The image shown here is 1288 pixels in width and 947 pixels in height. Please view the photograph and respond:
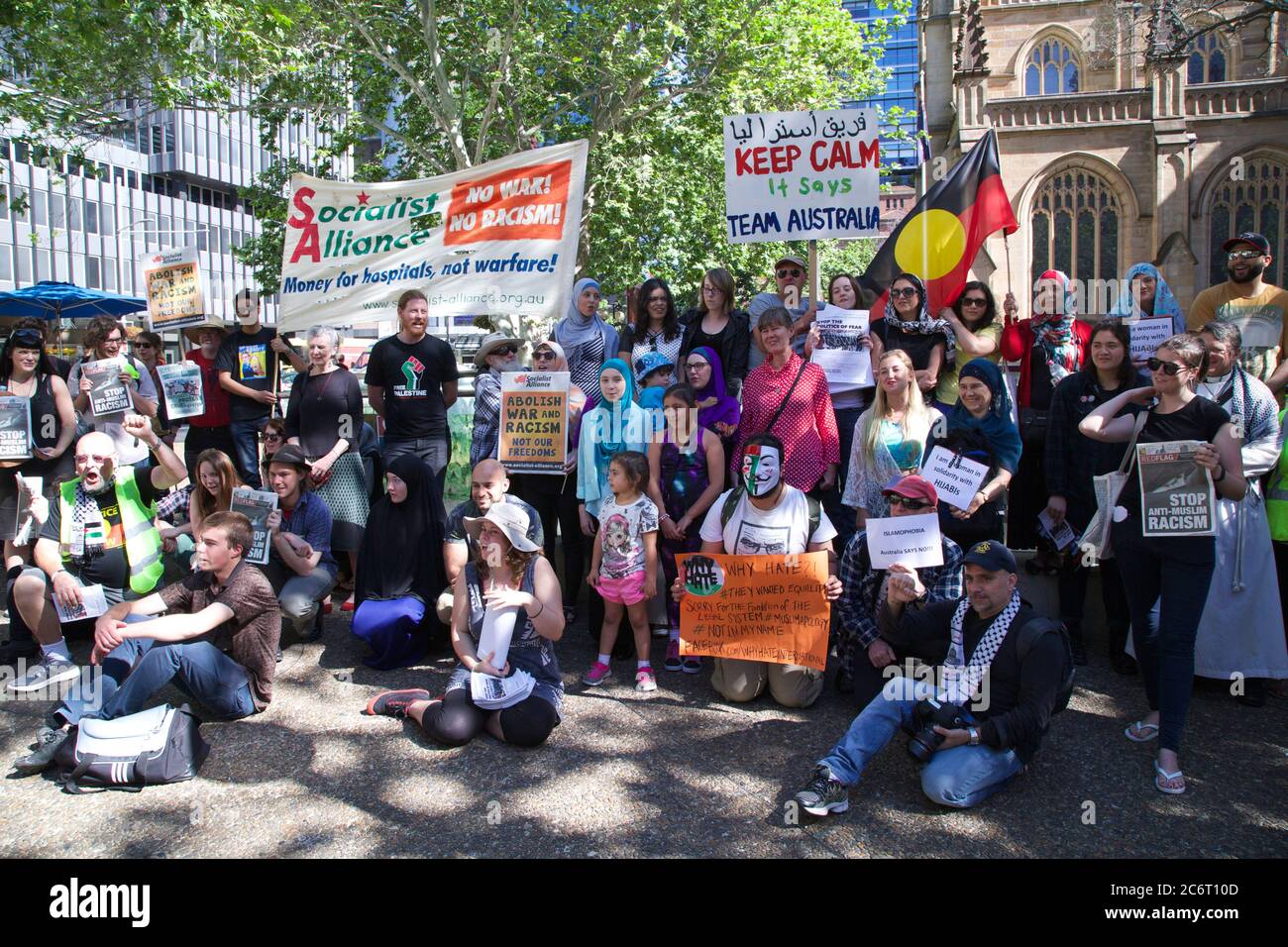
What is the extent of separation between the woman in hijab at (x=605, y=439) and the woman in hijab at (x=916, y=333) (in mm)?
1673

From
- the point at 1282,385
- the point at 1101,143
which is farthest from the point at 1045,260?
the point at 1282,385

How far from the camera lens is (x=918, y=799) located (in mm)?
4062

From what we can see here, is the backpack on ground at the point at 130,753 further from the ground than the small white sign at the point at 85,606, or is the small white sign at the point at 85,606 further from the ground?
the small white sign at the point at 85,606

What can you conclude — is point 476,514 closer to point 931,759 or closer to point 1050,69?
point 931,759

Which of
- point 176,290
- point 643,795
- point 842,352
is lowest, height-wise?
point 643,795

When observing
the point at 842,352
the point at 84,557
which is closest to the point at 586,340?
the point at 842,352

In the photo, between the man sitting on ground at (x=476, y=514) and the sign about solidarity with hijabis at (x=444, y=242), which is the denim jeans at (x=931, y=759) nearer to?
the man sitting on ground at (x=476, y=514)

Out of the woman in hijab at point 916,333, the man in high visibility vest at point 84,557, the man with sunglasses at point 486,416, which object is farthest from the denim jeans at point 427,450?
the woman in hijab at point 916,333

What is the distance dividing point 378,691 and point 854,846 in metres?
2.90

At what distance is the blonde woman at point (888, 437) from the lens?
5457 millimetres

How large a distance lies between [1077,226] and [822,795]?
40.2 m

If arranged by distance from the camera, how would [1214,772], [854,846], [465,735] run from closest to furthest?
→ [854,846] → [1214,772] → [465,735]

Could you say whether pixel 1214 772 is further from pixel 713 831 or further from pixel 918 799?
pixel 713 831

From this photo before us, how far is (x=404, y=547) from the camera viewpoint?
237 inches
